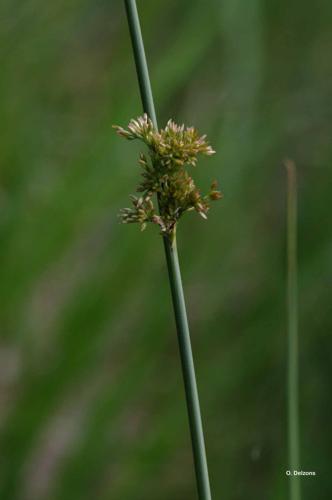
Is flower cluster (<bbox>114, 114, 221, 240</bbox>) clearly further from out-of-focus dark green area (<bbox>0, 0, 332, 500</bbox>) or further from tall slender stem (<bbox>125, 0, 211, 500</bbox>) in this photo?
out-of-focus dark green area (<bbox>0, 0, 332, 500</bbox>)

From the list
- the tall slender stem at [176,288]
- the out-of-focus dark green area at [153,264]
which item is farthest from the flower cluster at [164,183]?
the out-of-focus dark green area at [153,264]

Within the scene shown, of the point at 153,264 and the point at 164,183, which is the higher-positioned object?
the point at 153,264

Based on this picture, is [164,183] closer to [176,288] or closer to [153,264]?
[176,288]

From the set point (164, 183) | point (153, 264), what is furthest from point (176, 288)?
point (153, 264)

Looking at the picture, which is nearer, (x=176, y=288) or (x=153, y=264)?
(x=176, y=288)

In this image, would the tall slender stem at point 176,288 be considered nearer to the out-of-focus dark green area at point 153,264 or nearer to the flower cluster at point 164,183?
the flower cluster at point 164,183

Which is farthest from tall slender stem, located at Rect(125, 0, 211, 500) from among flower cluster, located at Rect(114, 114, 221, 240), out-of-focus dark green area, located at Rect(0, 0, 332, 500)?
out-of-focus dark green area, located at Rect(0, 0, 332, 500)
